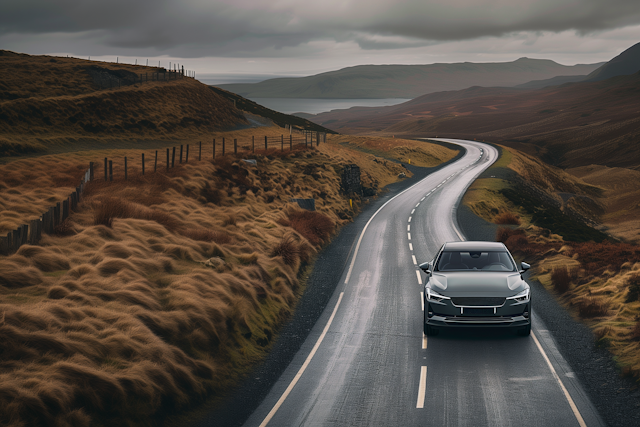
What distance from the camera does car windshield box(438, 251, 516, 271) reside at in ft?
43.0

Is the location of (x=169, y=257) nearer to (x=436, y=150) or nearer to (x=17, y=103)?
(x=17, y=103)

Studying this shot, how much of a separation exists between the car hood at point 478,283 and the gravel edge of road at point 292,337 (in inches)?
155

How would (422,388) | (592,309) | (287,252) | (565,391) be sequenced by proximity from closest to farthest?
(565,391) → (422,388) → (592,309) → (287,252)

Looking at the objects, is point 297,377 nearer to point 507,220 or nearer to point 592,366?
point 592,366

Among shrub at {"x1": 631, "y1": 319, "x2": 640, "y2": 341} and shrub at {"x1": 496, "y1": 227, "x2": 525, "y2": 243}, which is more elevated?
shrub at {"x1": 631, "y1": 319, "x2": 640, "y2": 341}

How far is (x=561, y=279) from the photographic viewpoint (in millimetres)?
17328

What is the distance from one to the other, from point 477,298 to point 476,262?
6.91ft

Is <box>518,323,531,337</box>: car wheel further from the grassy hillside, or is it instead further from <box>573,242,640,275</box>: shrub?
<box>573,242,640,275</box>: shrub

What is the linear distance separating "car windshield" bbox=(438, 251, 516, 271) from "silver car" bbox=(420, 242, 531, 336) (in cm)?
3

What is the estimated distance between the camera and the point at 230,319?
1291cm

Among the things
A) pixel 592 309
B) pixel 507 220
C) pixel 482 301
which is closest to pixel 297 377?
pixel 482 301

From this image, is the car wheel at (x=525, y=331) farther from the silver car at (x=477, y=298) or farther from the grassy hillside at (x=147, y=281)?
the grassy hillside at (x=147, y=281)

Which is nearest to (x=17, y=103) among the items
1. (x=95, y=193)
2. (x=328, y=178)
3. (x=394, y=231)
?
(x=328, y=178)

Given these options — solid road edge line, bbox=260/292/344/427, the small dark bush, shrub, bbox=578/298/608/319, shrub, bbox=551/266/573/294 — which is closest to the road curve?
solid road edge line, bbox=260/292/344/427
